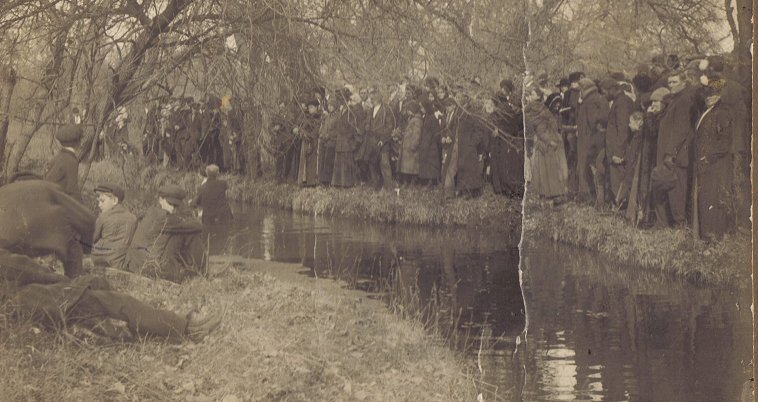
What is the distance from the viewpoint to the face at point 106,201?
5523mm

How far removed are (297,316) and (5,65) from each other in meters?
1.91

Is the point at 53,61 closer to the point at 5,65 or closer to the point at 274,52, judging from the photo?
the point at 5,65

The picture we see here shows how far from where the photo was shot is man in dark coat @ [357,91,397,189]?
294 inches

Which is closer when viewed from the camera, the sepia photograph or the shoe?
the sepia photograph

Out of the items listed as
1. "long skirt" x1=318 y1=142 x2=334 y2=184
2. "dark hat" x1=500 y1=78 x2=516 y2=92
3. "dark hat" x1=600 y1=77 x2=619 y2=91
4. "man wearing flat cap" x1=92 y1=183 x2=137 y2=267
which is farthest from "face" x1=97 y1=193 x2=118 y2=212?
"dark hat" x1=600 y1=77 x2=619 y2=91

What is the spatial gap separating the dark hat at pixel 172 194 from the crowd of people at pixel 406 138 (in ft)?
2.47

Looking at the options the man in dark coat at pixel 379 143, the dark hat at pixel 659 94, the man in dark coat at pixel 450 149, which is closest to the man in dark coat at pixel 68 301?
the man in dark coat at pixel 379 143

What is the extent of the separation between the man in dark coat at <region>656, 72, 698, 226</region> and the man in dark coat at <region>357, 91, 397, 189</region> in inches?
74.1

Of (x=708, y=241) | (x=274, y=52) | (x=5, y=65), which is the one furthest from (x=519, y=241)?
(x=5, y=65)

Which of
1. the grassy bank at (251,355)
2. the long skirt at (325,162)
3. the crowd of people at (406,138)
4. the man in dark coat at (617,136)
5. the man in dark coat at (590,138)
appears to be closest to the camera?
the grassy bank at (251,355)

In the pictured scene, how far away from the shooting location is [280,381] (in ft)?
17.4

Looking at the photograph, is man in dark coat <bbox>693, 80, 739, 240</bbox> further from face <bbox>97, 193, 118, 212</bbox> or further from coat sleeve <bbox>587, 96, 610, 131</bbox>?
face <bbox>97, 193, 118, 212</bbox>

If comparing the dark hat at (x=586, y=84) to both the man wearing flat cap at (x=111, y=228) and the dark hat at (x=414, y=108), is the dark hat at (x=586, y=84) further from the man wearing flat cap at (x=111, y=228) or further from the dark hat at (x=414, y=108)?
the man wearing flat cap at (x=111, y=228)

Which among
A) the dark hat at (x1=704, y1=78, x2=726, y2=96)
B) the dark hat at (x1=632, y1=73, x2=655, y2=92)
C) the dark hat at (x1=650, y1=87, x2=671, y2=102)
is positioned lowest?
the dark hat at (x1=704, y1=78, x2=726, y2=96)
